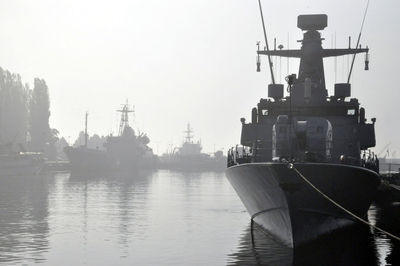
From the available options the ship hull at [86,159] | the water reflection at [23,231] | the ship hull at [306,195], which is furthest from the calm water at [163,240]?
the ship hull at [86,159]

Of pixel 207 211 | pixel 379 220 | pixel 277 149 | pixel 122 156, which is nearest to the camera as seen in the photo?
pixel 277 149

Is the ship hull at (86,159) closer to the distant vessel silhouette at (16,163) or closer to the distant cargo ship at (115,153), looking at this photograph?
the distant cargo ship at (115,153)

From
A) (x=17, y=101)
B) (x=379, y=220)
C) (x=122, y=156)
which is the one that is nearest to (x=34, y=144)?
(x=17, y=101)

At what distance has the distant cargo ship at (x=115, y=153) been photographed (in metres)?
135

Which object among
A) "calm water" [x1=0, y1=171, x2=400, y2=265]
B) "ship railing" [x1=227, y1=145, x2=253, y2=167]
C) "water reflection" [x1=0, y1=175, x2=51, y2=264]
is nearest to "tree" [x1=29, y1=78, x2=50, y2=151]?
"water reflection" [x1=0, y1=175, x2=51, y2=264]

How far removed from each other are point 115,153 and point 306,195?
415 feet

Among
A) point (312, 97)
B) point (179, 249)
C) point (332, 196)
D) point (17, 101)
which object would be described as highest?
point (17, 101)

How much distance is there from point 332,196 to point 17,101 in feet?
316

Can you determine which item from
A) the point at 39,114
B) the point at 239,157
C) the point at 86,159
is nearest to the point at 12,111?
the point at 39,114

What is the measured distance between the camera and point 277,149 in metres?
24.6

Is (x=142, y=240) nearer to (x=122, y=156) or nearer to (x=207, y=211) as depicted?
(x=207, y=211)

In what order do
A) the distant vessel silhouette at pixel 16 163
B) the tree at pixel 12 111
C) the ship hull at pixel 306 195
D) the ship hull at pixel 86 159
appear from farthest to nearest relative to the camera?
the ship hull at pixel 86 159 < the tree at pixel 12 111 < the distant vessel silhouette at pixel 16 163 < the ship hull at pixel 306 195

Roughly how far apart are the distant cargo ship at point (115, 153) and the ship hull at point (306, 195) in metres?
113

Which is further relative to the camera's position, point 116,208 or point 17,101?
point 17,101
